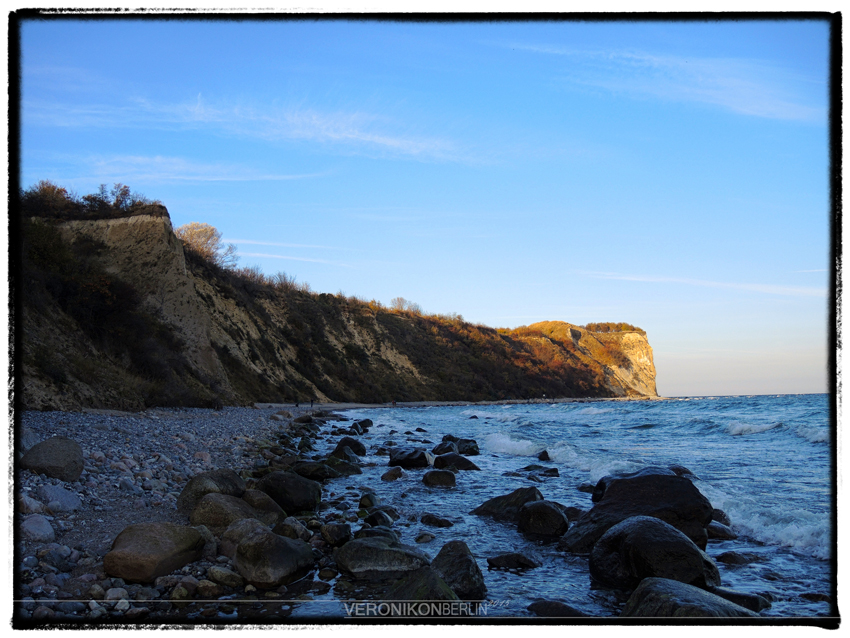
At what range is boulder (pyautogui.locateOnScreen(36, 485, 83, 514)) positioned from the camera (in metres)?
5.52

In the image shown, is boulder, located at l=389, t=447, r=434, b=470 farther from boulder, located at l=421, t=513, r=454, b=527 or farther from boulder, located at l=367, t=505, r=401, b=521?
boulder, located at l=421, t=513, r=454, b=527

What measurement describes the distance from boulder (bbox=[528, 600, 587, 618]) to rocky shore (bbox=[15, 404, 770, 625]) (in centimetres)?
2

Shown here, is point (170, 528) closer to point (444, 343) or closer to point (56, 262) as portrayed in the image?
point (56, 262)

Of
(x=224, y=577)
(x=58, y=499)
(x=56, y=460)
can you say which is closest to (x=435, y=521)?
(x=224, y=577)

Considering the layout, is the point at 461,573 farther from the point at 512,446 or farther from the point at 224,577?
the point at 512,446

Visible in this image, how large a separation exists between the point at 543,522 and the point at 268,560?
392cm

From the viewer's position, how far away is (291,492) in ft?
25.9

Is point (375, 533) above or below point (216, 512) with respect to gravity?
below

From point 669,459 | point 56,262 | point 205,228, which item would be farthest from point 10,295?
point 205,228

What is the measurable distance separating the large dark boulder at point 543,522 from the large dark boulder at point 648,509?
1.20ft

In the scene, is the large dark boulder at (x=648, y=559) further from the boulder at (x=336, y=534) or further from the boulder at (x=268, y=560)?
the boulder at (x=268, y=560)

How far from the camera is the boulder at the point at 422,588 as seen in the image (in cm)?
428

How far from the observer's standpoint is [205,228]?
146 ft

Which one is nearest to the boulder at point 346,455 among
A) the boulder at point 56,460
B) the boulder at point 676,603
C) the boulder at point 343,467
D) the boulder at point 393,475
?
the boulder at point 343,467
